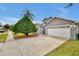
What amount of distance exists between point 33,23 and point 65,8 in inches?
24.7

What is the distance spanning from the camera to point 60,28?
17.1 feet

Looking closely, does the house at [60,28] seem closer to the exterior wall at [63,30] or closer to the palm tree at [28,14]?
the exterior wall at [63,30]

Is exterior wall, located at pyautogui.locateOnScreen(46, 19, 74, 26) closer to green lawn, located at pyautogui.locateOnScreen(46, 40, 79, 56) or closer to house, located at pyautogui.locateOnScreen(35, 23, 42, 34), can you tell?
house, located at pyautogui.locateOnScreen(35, 23, 42, 34)

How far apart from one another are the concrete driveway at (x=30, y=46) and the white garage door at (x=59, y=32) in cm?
8

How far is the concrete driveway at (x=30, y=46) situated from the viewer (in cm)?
510

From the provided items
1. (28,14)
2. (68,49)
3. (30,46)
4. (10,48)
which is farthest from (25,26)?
(68,49)

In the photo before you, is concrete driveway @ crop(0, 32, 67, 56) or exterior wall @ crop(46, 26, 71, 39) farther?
exterior wall @ crop(46, 26, 71, 39)

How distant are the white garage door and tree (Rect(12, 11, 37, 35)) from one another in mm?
303

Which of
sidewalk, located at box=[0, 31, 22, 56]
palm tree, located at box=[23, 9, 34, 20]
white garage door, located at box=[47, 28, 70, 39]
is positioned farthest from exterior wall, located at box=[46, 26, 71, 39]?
sidewalk, located at box=[0, 31, 22, 56]

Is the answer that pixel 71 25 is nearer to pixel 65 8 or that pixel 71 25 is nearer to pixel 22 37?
pixel 65 8

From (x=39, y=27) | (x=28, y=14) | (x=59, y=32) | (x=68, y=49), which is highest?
(x=28, y=14)

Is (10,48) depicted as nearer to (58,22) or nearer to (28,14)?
(28,14)

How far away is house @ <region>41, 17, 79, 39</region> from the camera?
5145mm

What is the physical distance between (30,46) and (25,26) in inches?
14.6
